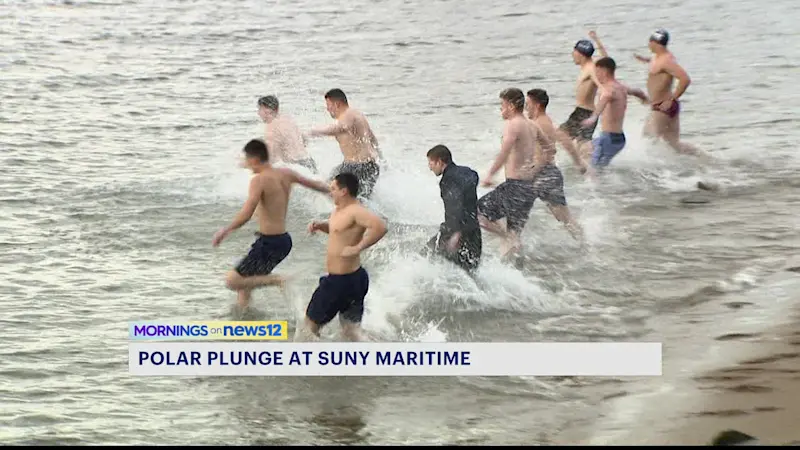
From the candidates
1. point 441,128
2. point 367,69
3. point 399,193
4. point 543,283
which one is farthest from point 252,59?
point 543,283

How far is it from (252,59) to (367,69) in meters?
2.67

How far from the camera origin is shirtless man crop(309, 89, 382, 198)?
1160 centimetres

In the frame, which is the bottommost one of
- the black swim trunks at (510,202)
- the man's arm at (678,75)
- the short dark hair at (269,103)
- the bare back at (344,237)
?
the bare back at (344,237)

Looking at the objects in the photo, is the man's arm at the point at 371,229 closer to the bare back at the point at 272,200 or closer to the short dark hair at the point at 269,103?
the bare back at the point at 272,200

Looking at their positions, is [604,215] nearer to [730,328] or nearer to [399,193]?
[399,193]

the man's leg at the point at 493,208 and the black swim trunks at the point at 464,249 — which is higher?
the man's leg at the point at 493,208

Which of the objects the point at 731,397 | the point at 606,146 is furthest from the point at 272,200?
the point at 606,146

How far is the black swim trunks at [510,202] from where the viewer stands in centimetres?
1057

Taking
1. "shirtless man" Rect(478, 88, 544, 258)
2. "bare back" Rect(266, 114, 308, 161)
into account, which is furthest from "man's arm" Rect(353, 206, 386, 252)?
"bare back" Rect(266, 114, 308, 161)

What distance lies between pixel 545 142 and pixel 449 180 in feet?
4.85

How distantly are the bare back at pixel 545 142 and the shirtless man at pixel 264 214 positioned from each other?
91.8 inches

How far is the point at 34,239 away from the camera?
40.0ft

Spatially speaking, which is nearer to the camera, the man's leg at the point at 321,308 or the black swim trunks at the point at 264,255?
the man's leg at the point at 321,308

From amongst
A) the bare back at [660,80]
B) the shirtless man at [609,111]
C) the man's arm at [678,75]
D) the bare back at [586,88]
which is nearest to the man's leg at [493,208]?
the shirtless man at [609,111]
